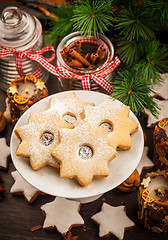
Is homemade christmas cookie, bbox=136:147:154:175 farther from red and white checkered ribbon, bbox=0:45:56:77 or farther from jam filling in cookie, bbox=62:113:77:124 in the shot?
red and white checkered ribbon, bbox=0:45:56:77

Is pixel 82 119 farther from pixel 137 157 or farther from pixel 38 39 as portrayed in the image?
pixel 38 39

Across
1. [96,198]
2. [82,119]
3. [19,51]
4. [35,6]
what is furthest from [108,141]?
[35,6]

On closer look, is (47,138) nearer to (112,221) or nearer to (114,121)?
(114,121)

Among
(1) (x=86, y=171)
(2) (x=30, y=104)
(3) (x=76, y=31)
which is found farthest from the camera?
(3) (x=76, y=31)

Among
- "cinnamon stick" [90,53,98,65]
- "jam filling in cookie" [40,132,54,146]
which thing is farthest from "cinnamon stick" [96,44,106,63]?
"jam filling in cookie" [40,132,54,146]

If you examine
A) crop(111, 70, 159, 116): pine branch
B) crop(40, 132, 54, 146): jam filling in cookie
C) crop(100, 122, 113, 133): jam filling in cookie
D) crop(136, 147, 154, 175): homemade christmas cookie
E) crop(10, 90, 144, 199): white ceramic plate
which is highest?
crop(111, 70, 159, 116): pine branch

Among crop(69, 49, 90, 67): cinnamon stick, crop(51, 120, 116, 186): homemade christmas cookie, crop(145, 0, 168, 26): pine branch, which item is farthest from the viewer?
crop(69, 49, 90, 67): cinnamon stick
